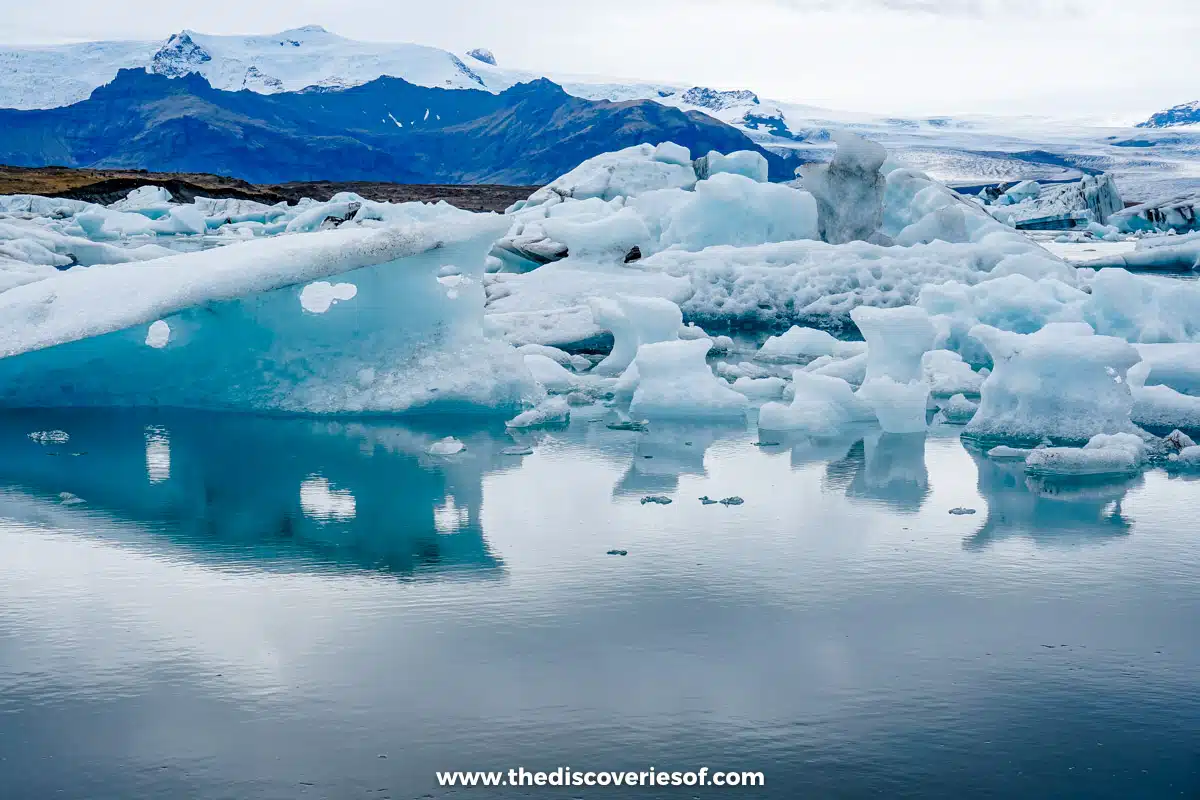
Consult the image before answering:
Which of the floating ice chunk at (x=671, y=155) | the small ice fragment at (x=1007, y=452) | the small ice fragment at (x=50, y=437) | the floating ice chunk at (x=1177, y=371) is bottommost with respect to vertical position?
the small ice fragment at (x=50, y=437)

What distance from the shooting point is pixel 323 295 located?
25.5ft

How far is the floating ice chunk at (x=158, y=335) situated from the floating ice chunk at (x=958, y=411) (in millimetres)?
5060

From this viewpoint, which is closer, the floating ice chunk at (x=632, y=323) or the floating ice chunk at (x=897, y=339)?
the floating ice chunk at (x=897, y=339)

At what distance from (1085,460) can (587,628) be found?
137 inches

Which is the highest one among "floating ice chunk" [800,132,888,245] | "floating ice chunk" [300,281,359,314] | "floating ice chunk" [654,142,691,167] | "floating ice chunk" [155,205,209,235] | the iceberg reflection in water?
"floating ice chunk" [654,142,691,167]

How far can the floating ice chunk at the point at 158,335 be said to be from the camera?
742 centimetres

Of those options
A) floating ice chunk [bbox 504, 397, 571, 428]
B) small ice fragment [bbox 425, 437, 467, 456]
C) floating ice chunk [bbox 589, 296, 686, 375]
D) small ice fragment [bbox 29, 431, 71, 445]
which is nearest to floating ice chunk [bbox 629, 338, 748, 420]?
floating ice chunk [bbox 504, 397, 571, 428]

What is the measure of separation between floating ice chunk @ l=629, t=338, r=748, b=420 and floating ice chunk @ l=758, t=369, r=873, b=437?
31 cm

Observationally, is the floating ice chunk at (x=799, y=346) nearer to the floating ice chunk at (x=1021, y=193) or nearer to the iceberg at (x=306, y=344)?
the iceberg at (x=306, y=344)

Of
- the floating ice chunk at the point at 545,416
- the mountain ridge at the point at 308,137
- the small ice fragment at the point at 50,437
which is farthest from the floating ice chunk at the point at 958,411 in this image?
the mountain ridge at the point at 308,137

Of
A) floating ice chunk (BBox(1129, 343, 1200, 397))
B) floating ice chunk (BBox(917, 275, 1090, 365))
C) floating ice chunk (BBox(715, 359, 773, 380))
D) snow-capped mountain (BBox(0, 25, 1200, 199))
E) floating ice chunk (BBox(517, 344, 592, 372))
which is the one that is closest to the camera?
floating ice chunk (BBox(1129, 343, 1200, 397))

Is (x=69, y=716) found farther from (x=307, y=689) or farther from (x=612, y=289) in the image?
(x=612, y=289)

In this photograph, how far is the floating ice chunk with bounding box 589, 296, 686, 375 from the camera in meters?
8.62

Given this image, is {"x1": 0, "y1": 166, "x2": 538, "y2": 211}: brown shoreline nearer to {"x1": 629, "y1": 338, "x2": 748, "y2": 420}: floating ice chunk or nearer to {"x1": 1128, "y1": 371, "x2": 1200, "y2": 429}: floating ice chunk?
{"x1": 629, "y1": 338, "x2": 748, "y2": 420}: floating ice chunk
